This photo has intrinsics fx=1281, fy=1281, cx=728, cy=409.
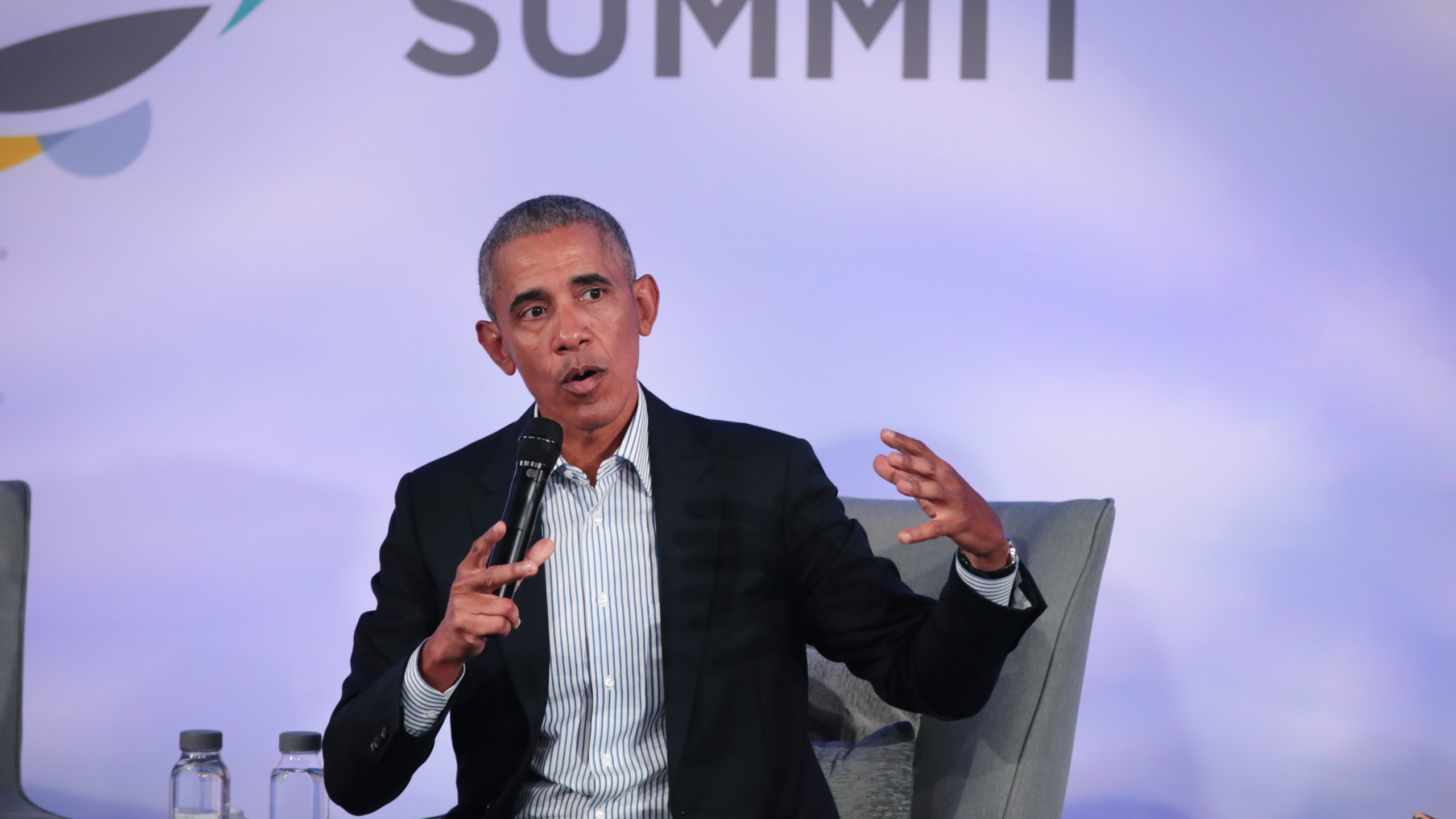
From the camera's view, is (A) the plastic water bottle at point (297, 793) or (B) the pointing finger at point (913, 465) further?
(A) the plastic water bottle at point (297, 793)

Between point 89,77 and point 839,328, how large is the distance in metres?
2.08

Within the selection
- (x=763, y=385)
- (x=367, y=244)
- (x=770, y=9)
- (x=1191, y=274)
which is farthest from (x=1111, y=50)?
(x=367, y=244)

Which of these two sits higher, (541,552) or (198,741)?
(541,552)

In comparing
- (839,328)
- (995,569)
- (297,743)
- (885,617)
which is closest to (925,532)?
(995,569)

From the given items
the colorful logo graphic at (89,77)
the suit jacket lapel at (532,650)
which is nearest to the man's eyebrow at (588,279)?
the suit jacket lapel at (532,650)

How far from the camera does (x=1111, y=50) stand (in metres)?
3.14

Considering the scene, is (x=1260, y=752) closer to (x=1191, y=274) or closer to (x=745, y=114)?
(x=1191, y=274)

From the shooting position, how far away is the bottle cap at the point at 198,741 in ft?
6.88

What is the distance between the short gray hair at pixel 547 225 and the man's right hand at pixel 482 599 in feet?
1.98

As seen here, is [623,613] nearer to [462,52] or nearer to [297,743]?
[297,743]

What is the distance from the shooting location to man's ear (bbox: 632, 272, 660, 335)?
2.06 metres

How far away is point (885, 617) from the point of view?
185 centimetres

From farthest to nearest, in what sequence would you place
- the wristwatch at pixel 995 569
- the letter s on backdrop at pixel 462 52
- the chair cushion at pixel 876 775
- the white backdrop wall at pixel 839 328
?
the letter s on backdrop at pixel 462 52, the white backdrop wall at pixel 839 328, the chair cushion at pixel 876 775, the wristwatch at pixel 995 569

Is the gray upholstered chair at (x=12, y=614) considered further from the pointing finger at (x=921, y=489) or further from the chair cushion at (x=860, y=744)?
the pointing finger at (x=921, y=489)
